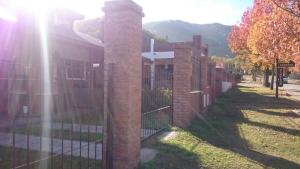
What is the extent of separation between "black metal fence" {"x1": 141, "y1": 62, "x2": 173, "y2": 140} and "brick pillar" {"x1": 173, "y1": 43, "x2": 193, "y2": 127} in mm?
200

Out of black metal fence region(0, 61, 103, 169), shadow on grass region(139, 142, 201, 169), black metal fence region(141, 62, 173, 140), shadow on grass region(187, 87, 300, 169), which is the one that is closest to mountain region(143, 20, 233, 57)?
shadow on grass region(187, 87, 300, 169)

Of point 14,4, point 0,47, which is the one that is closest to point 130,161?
point 0,47

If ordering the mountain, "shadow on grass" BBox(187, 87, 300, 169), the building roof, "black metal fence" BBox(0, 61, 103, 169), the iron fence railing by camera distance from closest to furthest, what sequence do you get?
"black metal fence" BBox(0, 61, 103, 169)
the iron fence railing
"shadow on grass" BBox(187, 87, 300, 169)
the building roof
the mountain

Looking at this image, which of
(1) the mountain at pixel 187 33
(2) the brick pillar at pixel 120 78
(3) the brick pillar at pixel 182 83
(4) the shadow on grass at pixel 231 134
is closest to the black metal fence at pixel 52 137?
(2) the brick pillar at pixel 120 78

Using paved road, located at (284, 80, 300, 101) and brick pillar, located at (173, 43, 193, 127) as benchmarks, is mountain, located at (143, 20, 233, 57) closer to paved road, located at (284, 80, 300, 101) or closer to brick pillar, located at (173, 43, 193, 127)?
paved road, located at (284, 80, 300, 101)

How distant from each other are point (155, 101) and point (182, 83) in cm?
152

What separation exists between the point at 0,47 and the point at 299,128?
33.1 ft

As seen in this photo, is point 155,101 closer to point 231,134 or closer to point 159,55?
point 231,134

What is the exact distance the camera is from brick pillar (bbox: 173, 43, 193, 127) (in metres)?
10.9

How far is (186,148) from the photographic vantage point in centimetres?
783

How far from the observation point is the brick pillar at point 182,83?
10883 mm

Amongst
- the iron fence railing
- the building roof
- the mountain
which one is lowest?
the iron fence railing

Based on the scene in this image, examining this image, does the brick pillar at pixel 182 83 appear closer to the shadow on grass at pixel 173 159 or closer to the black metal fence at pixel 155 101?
the black metal fence at pixel 155 101

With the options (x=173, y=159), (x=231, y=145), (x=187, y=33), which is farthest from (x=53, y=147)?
(x=187, y=33)
